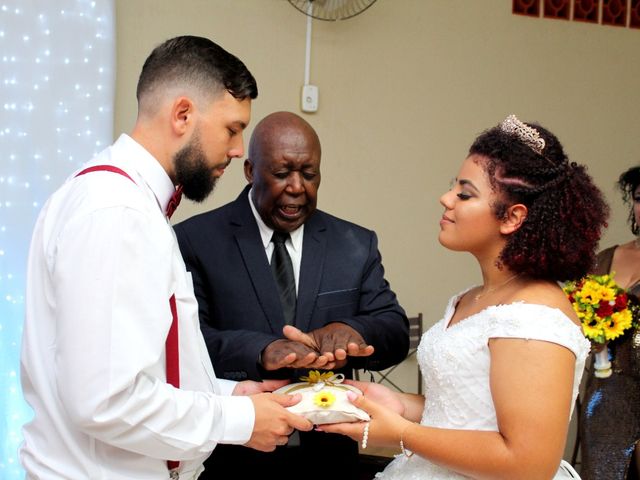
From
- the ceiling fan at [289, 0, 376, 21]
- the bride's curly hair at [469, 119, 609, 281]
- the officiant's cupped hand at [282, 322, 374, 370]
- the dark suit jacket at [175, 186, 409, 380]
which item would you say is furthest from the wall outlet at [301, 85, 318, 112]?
the bride's curly hair at [469, 119, 609, 281]

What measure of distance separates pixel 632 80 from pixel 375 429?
4.95m

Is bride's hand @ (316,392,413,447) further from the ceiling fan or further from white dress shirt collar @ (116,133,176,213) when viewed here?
the ceiling fan

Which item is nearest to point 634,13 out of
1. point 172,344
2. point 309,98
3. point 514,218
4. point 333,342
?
point 309,98

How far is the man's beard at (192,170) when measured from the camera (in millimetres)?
2084

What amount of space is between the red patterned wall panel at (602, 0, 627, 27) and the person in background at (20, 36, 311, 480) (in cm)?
476

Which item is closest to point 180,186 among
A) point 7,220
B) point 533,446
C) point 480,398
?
point 480,398

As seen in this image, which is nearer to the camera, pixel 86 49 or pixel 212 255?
pixel 212 255

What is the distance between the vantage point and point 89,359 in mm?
1684

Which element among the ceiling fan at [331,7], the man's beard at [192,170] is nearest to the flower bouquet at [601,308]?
the man's beard at [192,170]

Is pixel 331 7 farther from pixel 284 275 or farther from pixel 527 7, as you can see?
pixel 284 275

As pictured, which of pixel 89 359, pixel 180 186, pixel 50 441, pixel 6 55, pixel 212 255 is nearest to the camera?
pixel 89 359

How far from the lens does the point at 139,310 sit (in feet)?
5.70

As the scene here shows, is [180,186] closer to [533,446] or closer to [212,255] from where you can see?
[212,255]

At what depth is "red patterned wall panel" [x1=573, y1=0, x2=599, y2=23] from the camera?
6.01 m
